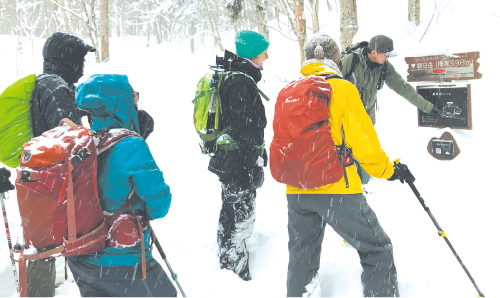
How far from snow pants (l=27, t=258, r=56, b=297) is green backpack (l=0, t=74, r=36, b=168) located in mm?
895

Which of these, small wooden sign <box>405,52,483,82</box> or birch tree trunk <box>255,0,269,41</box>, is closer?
small wooden sign <box>405,52,483,82</box>

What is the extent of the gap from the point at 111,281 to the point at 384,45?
12.3 ft

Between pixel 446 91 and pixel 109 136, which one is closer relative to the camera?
pixel 109 136

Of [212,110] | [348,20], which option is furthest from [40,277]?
[348,20]

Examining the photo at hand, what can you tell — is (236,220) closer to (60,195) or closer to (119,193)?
(119,193)

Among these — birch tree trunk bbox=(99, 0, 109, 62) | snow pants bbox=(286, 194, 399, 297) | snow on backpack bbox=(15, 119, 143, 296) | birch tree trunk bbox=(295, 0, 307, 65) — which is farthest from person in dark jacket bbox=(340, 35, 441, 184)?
birch tree trunk bbox=(99, 0, 109, 62)

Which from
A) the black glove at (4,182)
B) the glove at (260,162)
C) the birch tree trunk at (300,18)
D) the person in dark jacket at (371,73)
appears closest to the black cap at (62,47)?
the black glove at (4,182)

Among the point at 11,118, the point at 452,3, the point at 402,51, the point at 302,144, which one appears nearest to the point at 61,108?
the point at 11,118

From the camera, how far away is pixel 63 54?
3.13 m

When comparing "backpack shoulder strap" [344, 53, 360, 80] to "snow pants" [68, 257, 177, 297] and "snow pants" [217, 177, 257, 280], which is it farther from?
"snow pants" [68, 257, 177, 297]

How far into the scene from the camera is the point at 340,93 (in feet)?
8.00

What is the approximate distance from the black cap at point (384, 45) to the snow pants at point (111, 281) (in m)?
3.55

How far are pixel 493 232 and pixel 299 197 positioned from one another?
7.72 feet

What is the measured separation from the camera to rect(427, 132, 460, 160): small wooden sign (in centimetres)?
462
